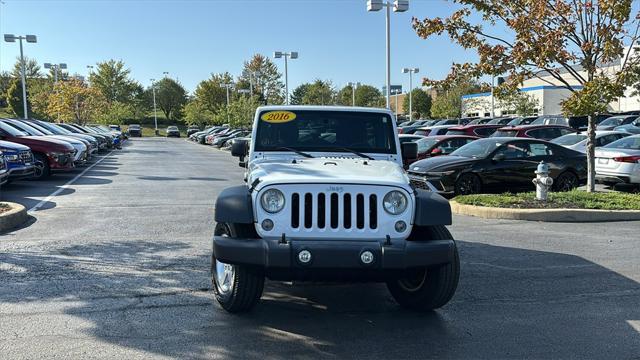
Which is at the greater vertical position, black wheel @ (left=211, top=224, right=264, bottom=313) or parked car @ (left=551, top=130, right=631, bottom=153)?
parked car @ (left=551, top=130, right=631, bottom=153)

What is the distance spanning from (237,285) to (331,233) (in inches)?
38.1

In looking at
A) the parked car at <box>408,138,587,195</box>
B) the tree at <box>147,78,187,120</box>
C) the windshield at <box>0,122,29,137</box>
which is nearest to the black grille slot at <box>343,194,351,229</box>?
the parked car at <box>408,138,587,195</box>

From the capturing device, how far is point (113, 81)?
100m

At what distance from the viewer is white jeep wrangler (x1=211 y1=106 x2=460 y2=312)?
4188 millimetres

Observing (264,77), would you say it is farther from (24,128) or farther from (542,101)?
(24,128)

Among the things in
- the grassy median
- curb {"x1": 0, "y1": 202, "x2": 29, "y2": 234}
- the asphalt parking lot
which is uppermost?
curb {"x1": 0, "y1": 202, "x2": 29, "y2": 234}

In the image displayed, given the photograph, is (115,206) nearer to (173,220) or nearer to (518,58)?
(173,220)

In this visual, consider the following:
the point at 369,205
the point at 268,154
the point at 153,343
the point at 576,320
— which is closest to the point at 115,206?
the point at 268,154

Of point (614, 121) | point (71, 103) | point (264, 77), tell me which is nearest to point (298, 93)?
point (264, 77)

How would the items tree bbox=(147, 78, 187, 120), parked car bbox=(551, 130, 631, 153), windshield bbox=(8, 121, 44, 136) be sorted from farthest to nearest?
tree bbox=(147, 78, 187, 120)
windshield bbox=(8, 121, 44, 136)
parked car bbox=(551, 130, 631, 153)

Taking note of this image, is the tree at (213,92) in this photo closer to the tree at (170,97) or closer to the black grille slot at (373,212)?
the tree at (170,97)

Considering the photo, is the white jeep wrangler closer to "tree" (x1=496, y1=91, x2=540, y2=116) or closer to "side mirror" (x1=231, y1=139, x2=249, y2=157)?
"side mirror" (x1=231, y1=139, x2=249, y2=157)

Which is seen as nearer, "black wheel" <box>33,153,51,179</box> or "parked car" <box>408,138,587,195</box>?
"parked car" <box>408,138,587,195</box>

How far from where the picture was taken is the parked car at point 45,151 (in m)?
15.7
